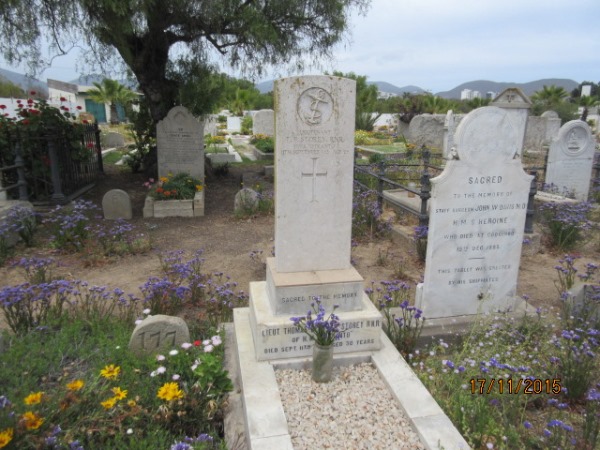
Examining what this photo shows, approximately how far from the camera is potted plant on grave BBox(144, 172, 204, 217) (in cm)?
817

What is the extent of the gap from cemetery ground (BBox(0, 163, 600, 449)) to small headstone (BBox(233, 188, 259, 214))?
0.53 feet

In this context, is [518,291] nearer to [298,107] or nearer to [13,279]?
[298,107]

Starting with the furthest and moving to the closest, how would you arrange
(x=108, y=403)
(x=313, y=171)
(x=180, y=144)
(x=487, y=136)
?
A: (x=180, y=144) → (x=487, y=136) → (x=313, y=171) → (x=108, y=403)

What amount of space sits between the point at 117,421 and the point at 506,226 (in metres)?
3.59

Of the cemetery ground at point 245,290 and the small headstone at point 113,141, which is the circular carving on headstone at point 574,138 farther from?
the small headstone at point 113,141

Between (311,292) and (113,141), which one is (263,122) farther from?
(311,292)

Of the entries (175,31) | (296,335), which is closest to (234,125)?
(175,31)

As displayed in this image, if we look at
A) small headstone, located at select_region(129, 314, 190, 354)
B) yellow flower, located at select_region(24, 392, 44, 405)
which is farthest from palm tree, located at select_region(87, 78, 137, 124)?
yellow flower, located at select_region(24, 392, 44, 405)

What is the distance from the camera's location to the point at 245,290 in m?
5.09

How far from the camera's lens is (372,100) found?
30.6 metres

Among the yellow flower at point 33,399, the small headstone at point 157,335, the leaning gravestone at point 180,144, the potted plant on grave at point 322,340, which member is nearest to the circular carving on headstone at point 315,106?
the potted plant on grave at point 322,340

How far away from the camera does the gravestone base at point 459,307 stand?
4.16 metres

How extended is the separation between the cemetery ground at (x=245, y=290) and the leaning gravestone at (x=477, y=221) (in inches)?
16.6

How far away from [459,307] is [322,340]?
72.1 inches
